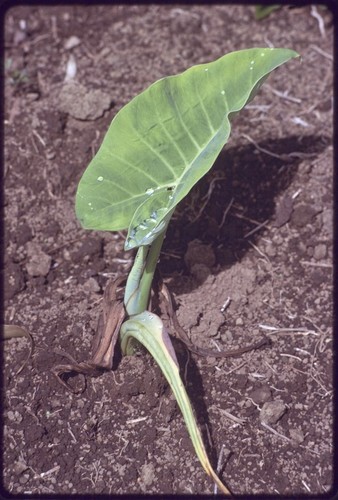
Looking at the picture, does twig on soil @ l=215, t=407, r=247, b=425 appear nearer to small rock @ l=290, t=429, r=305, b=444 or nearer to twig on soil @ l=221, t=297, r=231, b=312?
small rock @ l=290, t=429, r=305, b=444

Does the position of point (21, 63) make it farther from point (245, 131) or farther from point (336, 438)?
point (336, 438)

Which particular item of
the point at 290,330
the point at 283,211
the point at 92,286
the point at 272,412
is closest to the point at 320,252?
the point at 283,211

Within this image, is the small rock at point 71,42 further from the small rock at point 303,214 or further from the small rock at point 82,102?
the small rock at point 303,214

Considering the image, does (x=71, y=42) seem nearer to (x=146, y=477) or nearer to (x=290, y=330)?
(x=290, y=330)

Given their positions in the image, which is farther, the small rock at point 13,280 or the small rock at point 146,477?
the small rock at point 13,280

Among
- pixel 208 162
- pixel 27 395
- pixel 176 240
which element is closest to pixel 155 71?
pixel 176 240

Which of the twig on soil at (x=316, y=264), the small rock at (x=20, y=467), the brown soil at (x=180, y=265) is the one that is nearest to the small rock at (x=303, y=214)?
the brown soil at (x=180, y=265)

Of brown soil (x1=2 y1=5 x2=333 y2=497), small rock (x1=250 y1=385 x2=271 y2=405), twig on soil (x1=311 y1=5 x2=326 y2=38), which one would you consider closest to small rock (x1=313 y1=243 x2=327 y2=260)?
brown soil (x1=2 y1=5 x2=333 y2=497)
